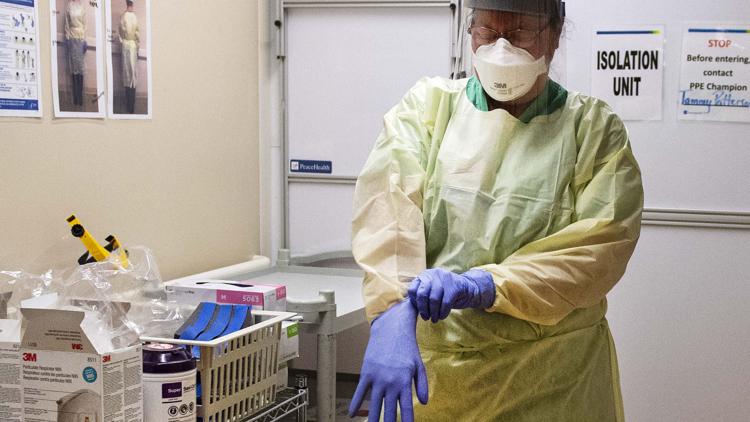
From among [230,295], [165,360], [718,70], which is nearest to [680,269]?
[718,70]

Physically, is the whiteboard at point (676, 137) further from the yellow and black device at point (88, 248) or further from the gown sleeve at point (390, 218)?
the yellow and black device at point (88, 248)

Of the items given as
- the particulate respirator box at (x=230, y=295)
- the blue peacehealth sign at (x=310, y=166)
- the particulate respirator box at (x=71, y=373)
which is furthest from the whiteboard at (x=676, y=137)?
the particulate respirator box at (x=71, y=373)

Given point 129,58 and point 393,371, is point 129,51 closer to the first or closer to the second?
point 129,58

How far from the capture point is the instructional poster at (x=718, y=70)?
7.82ft

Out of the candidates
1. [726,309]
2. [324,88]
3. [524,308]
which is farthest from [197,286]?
[726,309]

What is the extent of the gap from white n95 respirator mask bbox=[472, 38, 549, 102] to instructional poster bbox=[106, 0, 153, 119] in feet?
3.42

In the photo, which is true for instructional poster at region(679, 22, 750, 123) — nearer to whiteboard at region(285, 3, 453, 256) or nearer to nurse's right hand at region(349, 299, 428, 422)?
whiteboard at region(285, 3, 453, 256)

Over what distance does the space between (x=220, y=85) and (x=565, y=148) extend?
1436 mm

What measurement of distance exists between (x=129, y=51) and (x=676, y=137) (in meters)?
1.47

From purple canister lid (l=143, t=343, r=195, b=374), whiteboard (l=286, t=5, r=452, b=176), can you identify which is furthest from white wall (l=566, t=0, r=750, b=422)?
purple canister lid (l=143, t=343, r=195, b=374)

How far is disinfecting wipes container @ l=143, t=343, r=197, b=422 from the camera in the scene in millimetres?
1481

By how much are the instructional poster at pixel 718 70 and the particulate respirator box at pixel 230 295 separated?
1.27 meters

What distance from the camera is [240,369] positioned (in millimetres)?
1706

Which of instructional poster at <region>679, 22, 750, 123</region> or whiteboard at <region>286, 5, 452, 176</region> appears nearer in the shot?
instructional poster at <region>679, 22, 750, 123</region>
